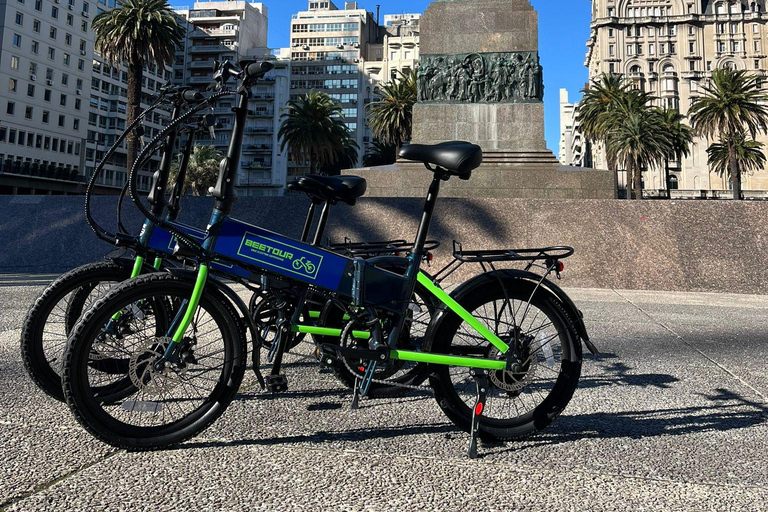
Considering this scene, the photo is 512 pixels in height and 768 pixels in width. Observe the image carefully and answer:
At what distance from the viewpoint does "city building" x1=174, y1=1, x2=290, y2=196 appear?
329ft

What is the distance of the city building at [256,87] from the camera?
100312mm

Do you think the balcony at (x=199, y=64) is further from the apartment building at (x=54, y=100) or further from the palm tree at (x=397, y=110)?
the palm tree at (x=397, y=110)

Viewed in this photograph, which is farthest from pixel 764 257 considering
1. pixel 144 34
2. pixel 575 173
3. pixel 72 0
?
pixel 72 0

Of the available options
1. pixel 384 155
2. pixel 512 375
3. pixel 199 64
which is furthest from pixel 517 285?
pixel 199 64

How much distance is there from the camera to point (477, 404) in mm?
2424

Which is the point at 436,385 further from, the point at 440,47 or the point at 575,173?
the point at 440,47

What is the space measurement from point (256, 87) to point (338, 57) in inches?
680

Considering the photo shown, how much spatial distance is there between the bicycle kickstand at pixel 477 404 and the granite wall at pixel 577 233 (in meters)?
7.22

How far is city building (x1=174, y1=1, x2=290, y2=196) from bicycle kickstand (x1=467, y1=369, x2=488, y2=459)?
96.0m

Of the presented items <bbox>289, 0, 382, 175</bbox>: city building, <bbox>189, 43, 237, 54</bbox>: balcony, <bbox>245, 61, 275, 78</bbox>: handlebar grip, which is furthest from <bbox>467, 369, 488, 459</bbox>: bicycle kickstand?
<bbox>189, 43, 237, 54</bbox>: balcony

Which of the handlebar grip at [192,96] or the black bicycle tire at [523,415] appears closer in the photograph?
the black bicycle tire at [523,415]

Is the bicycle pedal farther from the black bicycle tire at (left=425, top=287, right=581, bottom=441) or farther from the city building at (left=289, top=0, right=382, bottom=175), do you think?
the city building at (left=289, top=0, right=382, bottom=175)

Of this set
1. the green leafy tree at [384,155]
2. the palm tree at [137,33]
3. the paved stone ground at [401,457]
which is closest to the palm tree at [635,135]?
the green leafy tree at [384,155]

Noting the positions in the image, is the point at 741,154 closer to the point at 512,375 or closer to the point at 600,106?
the point at 600,106
